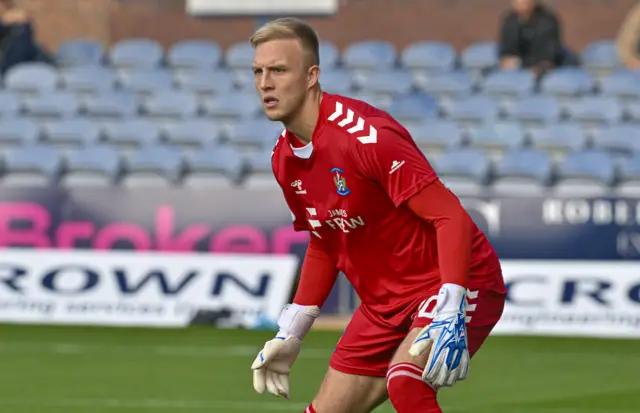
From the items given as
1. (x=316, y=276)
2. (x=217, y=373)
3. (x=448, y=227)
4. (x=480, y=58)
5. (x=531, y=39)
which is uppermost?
(x=448, y=227)

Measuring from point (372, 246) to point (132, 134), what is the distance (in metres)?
11.0

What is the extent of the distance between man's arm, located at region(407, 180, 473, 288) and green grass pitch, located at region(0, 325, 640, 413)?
3983mm

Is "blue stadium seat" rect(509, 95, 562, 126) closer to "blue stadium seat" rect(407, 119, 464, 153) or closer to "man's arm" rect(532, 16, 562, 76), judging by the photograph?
"man's arm" rect(532, 16, 562, 76)

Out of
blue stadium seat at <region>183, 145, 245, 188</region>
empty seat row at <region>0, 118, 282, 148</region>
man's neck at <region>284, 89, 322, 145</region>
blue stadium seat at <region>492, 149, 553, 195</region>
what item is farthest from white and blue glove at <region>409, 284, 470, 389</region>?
empty seat row at <region>0, 118, 282, 148</region>

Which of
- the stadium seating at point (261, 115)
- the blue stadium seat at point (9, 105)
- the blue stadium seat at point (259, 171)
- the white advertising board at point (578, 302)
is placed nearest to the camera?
the white advertising board at point (578, 302)

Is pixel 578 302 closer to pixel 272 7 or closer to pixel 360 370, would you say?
pixel 360 370

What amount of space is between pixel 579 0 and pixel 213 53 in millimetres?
5154

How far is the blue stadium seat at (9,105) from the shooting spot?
53.9ft

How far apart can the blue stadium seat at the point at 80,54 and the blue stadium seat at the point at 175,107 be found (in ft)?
5.49

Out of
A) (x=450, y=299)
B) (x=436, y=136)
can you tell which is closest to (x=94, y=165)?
(x=436, y=136)

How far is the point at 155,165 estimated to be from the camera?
14922 mm

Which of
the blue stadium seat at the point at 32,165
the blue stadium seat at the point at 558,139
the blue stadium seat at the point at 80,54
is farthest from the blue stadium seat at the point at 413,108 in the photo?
the blue stadium seat at the point at 80,54

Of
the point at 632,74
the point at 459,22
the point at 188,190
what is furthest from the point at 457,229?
the point at 459,22

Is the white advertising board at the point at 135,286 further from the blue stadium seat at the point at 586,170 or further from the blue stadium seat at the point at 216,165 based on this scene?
the blue stadium seat at the point at 586,170
